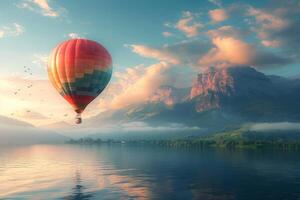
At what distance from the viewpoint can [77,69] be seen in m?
84.4

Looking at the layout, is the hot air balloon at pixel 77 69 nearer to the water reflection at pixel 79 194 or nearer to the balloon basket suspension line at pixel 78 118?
the balloon basket suspension line at pixel 78 118

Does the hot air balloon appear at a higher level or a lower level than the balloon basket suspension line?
higher

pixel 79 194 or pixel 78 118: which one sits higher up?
pixel 78 118

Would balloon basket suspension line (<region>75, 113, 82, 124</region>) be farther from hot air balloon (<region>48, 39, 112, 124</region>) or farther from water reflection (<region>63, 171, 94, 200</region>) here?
water reflection (<region>63, 171, 94, 200</region>)

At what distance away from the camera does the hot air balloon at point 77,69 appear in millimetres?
84625

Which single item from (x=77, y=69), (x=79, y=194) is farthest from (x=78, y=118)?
(x=79, y=194)

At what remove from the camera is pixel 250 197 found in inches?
3932

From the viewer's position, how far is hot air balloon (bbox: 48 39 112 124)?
8462 cm

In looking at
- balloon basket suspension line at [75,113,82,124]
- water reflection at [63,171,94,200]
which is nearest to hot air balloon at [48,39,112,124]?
balloon basket suspension line at [75,113,82,124]

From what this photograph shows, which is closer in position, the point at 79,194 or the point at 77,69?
the point at 77,69

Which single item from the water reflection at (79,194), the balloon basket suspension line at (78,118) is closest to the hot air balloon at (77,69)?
the balloon basket suspension line at (78,118)

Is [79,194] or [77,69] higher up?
[77,69]

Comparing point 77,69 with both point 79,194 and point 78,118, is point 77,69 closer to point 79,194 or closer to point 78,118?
point 78,118

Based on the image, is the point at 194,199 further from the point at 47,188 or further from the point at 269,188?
the point at 47,188
